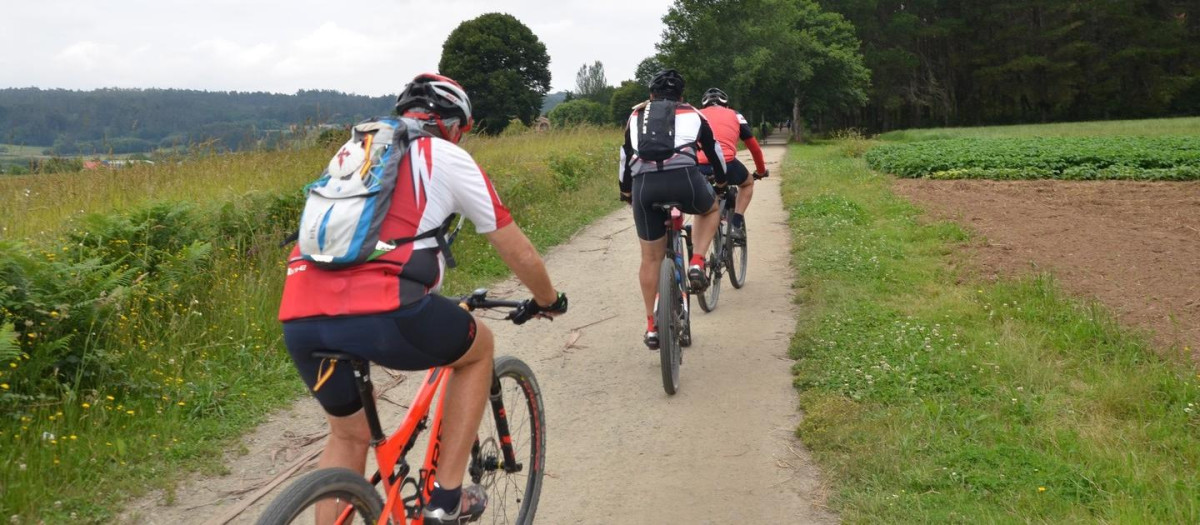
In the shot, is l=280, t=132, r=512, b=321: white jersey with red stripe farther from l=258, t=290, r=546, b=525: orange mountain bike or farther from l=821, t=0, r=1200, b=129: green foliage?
l=821, t=0, r=1200, b=129: green foliage

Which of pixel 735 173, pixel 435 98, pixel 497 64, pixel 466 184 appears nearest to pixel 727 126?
pixel 735 173

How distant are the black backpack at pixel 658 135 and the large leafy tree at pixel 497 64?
47.1 meters

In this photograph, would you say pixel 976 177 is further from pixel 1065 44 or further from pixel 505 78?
pixel 1065 44

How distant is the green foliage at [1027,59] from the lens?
56.0 m

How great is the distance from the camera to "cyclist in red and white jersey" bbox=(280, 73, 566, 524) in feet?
8.34

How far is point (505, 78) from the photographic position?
5412 centimetres

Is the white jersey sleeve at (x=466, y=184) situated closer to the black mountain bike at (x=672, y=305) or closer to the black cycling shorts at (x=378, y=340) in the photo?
the black cycling shorts at (x=378, y=340)

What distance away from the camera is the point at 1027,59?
186ft

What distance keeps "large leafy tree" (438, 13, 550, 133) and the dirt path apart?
1818 inches

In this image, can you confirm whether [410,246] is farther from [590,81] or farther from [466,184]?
[590,81]

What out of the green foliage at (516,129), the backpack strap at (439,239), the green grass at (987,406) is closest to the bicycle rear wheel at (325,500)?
the backpack strap at (439,239)

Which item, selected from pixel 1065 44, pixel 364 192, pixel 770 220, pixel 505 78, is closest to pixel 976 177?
pixel 770 220

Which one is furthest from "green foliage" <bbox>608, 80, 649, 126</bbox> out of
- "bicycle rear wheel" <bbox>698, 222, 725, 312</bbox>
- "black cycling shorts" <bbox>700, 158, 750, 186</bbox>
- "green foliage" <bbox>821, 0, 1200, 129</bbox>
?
"bicycle rear wheel" <bbox>698, 222, 725, 312</bbox>

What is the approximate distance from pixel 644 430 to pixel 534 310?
2157mm
